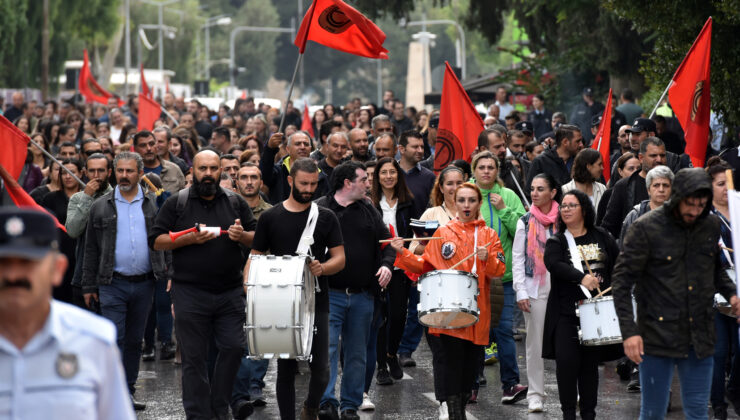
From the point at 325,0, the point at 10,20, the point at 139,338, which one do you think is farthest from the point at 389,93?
the point at 10,20

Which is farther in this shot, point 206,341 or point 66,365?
point 206,341

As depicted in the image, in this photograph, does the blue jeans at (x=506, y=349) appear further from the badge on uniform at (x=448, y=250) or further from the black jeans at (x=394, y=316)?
the badge on uniform at (x=448, y=250)

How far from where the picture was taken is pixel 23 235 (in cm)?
387

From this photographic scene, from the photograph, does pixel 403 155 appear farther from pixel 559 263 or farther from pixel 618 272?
pixel 618 272

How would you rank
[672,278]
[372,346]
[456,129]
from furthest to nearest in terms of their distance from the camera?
1. [456,129]
2. [372,346]
3. [672,278]

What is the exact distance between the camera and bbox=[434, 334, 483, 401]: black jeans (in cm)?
930

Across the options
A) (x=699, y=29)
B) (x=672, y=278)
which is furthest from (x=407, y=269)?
(x=699, y=29)

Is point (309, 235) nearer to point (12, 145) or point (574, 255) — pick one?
point (574, 255)

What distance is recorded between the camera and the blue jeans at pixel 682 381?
7.26 m

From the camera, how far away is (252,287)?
8477mm

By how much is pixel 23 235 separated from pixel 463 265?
5.85m

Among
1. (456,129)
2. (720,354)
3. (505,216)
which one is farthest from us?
(456,129)

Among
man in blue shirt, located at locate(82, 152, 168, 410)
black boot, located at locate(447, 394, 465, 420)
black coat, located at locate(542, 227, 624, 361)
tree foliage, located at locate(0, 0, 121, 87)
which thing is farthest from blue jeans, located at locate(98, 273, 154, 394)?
tree foliage, located at locate(0, 0, 121, 87)

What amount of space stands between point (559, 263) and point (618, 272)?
159 centimetres
